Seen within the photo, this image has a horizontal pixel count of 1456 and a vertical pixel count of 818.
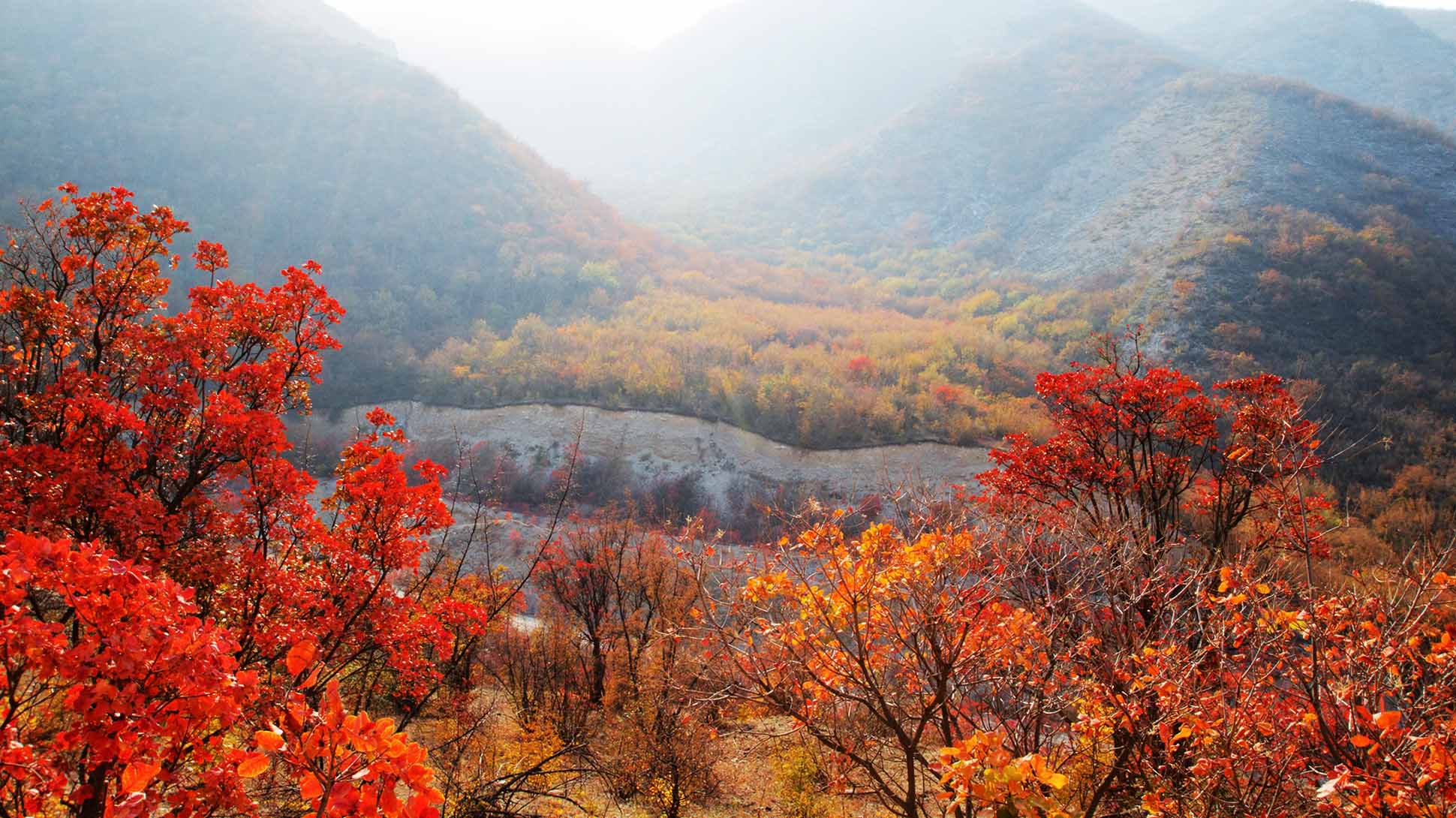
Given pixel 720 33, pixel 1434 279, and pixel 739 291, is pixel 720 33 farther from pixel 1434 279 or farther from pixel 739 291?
pixel 1434 279

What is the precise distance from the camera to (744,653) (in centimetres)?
520

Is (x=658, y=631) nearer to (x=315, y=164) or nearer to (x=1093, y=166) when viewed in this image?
(x=315, y=164)

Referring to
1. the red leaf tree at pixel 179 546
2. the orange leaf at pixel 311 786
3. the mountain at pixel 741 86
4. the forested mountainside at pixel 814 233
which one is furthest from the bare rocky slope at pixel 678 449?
the mountain at pixel 741 86

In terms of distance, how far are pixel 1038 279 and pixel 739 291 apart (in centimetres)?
1788

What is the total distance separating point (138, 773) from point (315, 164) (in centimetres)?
5044

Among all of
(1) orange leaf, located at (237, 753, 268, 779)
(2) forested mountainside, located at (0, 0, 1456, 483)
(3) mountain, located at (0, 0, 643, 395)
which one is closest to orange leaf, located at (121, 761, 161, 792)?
(1) orange leaf, located at (237, 753, 268, 779)

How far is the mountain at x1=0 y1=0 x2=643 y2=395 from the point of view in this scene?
3559cm

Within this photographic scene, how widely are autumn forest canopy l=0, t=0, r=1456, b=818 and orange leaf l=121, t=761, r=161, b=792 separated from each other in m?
0.05

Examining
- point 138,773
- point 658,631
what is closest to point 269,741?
point 138,773

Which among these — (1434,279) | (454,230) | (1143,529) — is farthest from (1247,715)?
(454,230)

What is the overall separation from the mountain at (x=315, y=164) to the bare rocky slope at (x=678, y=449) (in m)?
5.84

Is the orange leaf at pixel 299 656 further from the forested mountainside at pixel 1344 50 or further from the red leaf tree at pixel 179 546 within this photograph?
the forested mountainside at pixel 1344 50

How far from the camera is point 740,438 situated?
23.0 m

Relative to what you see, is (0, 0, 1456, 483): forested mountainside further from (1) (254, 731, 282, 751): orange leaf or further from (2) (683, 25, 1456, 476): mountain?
(1) (254, 731, 282, 751): orange leaf
